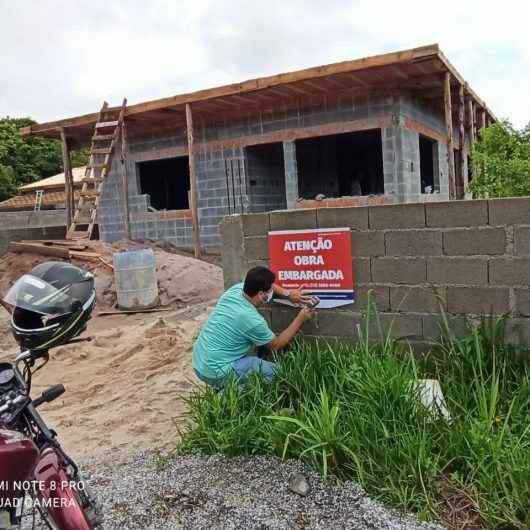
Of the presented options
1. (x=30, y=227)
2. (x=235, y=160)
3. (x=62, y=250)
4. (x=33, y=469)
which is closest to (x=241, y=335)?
(x=33, y=469)

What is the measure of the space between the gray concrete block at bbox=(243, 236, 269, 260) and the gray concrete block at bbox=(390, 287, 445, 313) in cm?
109

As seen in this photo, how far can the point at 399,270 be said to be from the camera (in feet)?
13.4

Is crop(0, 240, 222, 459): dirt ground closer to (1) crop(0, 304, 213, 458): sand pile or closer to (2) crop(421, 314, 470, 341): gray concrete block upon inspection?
(1) crop(0, 304, 213, 458): sand pile

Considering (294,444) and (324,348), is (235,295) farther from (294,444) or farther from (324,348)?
(294,444)

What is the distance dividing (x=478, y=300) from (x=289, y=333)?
1321 millimetres

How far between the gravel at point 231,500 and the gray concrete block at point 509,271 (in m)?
1.64

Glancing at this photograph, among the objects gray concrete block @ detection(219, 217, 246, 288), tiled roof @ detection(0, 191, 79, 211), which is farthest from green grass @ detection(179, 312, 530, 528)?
tiled roof @ detection(0, 191, 79, 211)

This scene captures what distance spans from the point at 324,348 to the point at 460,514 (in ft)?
5.69

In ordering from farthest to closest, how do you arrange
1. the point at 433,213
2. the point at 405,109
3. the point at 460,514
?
the point at 405,109 < the point at 433,213 < the point at 460,514

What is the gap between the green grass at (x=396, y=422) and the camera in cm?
288

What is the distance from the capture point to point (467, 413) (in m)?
3.20

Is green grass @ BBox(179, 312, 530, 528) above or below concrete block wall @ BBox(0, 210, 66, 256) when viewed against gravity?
below

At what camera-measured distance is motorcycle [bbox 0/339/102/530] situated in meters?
2.06

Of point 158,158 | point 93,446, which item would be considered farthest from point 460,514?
point 158,158
